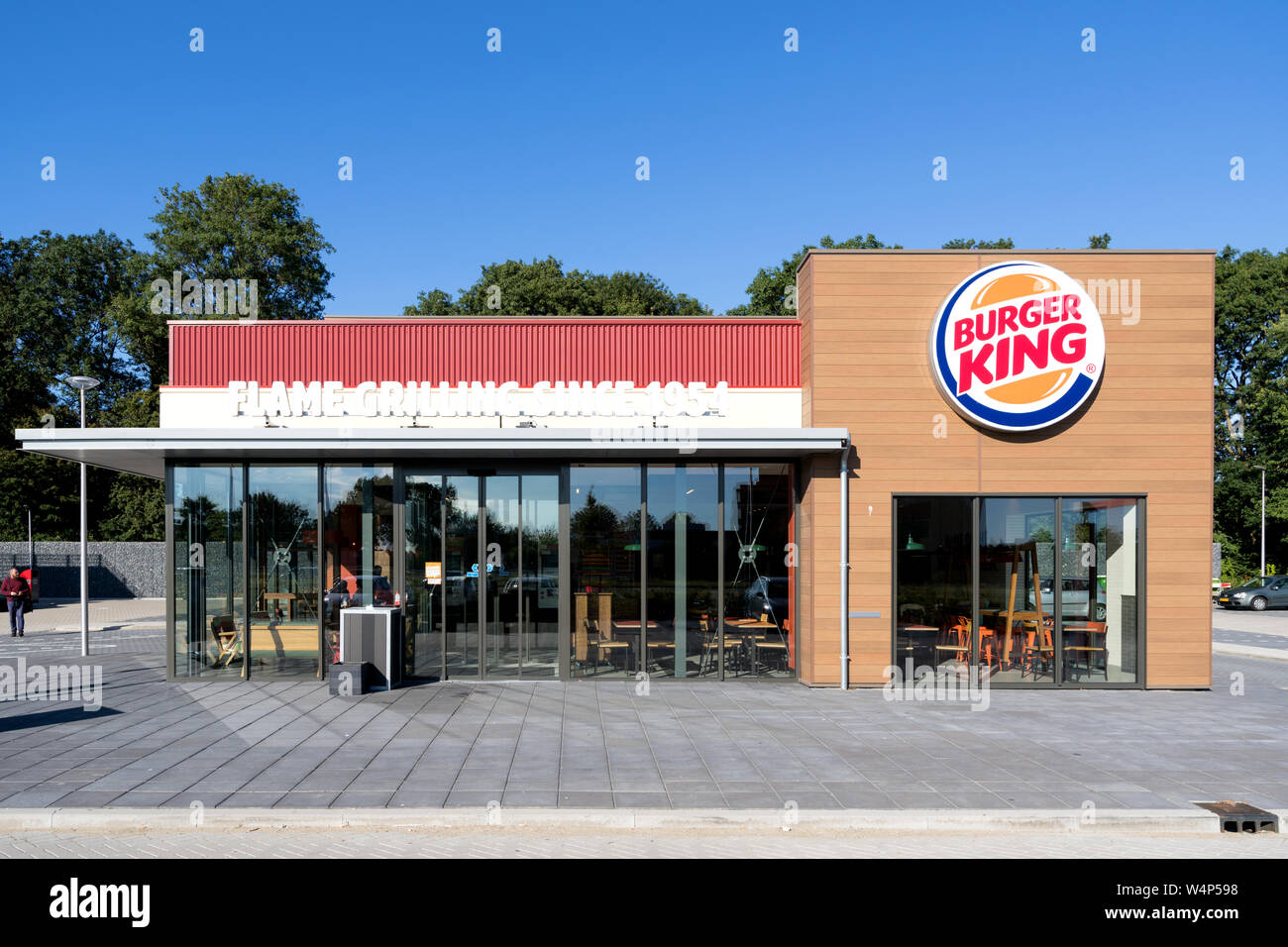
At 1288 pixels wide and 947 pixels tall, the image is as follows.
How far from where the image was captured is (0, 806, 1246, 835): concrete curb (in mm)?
7156

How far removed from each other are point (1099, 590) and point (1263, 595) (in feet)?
99.4

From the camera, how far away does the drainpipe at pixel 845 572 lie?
13508mm

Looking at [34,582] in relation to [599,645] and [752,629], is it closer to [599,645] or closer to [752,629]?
[599,645]

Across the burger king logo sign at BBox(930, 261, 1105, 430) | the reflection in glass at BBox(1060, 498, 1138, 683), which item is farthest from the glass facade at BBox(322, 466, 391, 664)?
the reflection in glass at BBox(1060, 498, 1138, 683)

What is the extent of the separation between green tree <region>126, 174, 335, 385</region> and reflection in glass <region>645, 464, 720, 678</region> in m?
34.0

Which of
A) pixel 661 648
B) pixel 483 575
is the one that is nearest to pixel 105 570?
pixel 483 575

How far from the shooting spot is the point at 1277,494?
152 feet

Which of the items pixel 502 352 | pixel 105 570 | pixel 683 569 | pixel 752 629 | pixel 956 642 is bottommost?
pixel 105 570

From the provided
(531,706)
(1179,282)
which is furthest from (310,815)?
(1179,282)

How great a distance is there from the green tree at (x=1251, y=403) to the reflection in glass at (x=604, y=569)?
4483 cm

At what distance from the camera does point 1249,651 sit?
66.9 ft

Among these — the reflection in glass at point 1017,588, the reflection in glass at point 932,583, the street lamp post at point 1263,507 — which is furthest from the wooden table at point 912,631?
the street lamp post at point 1263,507

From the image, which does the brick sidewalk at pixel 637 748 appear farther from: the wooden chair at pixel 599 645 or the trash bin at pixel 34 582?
the trash bin at pixel 34 582

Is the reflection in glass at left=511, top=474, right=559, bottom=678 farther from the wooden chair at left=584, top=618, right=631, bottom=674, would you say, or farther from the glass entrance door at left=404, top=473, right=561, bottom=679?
the wooden chair at left=584, top=618, right=631, bottom=674
